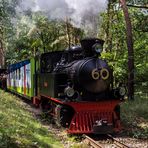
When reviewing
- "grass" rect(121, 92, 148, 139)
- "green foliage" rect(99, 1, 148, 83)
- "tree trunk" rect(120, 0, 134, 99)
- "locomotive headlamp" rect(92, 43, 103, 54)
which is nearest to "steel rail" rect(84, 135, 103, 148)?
"grass" rect(121, 92, 148, 139)

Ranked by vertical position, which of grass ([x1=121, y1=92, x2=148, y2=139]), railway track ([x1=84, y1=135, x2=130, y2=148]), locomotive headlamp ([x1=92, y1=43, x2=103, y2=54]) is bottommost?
railway track ([x1=84, y1=135, x2=130, y2=148])

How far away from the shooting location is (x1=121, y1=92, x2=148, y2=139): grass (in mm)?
9661

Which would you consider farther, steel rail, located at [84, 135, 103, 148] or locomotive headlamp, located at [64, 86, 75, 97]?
locomotive headlamp, located at [64, 86, 75, 97]

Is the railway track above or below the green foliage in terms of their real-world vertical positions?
below

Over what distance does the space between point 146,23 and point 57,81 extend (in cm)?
1050

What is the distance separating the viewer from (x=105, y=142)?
8828 millimetres

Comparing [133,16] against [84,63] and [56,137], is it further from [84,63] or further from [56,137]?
[56,137]

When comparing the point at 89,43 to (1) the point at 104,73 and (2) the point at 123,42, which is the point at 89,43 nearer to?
(1) the point at 104,73

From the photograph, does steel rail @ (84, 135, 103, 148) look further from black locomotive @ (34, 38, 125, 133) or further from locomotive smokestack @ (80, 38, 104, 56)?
locomotive smokestack @ (80, 38, 104, 56)

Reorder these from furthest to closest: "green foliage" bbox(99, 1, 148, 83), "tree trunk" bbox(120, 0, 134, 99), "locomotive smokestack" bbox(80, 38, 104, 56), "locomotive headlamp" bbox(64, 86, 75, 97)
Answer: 1. "green foliage" bbox(99, 1, 148, 83)
2. "tree trunk" bbox(120, 0, 134, 99)
3. "locomotive smokestack" bbox(80, 38, 104, 56)
4. "locomotive headlamp" bbox(64, 86, 75, 97)

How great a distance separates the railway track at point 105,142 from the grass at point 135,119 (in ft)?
2.56

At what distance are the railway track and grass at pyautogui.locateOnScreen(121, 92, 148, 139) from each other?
30.7 inches

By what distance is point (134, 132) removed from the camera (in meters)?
9.65

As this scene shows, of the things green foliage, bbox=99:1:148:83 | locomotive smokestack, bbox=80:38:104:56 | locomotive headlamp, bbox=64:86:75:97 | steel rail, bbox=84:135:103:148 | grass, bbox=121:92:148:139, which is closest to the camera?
steel rail, bbox=84:135:103:148
